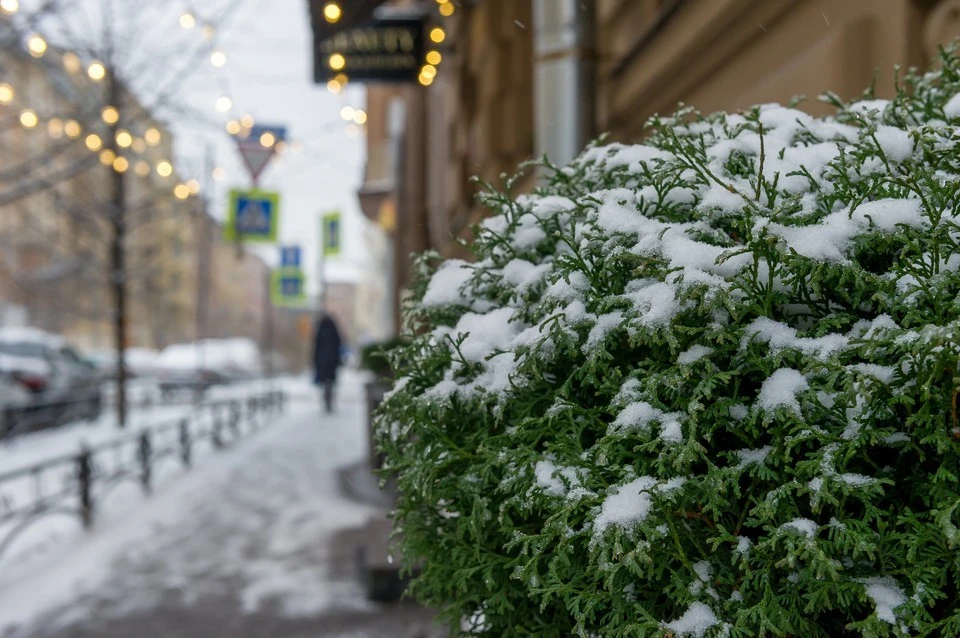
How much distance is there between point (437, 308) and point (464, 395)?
30 cm

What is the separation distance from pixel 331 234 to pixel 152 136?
6.31 meters

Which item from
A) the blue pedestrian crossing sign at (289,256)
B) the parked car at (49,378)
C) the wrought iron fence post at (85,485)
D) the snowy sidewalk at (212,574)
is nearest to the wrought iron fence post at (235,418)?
the parked car at (49,378)

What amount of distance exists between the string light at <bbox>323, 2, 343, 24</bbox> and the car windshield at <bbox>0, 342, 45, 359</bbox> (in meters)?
12.9

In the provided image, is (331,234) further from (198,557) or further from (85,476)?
(198,557)

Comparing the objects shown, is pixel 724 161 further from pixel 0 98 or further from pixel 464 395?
pixel 0 98

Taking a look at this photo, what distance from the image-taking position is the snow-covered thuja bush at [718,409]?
1293 mm

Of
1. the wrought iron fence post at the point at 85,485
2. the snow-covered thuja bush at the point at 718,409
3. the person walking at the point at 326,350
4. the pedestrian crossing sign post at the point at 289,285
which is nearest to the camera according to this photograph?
the snow-covered thuja bush at the point at 718,409

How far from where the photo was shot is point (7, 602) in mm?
5020

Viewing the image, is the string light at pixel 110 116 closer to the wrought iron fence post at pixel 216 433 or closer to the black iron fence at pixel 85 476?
the black iron fence at pixel 85 476

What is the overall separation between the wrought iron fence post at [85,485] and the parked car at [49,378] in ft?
21.5

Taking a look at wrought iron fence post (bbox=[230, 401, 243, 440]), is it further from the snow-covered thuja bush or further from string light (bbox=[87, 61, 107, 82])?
the snow-covered thuja bush

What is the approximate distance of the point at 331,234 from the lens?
21234 mm

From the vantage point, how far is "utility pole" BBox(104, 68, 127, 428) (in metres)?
13.6

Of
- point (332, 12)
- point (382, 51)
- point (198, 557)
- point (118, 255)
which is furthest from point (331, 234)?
point (198, 557)
